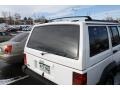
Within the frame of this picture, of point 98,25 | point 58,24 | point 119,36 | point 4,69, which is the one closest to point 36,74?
point 58,24

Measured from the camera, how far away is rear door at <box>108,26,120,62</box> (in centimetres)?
399

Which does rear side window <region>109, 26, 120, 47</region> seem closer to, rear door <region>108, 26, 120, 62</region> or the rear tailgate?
rear door <region>108, 26, 120, 62</region>

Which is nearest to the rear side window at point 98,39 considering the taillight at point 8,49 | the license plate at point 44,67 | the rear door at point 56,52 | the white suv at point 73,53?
→ the white suv at point 73,53

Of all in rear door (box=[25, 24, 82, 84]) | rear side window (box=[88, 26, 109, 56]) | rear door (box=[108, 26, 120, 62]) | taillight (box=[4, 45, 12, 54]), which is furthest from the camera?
taillight (box=[4, 45, 12, 54])

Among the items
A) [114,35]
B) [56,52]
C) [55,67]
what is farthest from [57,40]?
[114,35]

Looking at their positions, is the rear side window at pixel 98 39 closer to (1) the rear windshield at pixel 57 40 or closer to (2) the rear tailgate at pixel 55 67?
(1) the rear windshield at pixel 57 40

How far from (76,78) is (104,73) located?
2.66 ft

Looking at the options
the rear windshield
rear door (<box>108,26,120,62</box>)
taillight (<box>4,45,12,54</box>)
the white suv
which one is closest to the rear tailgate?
the white suv

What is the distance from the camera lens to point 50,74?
328 cm

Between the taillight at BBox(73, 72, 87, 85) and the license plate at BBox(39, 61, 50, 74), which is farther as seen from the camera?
the license plate at BBox(39, 61, 50, 74)

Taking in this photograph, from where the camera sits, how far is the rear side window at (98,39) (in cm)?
309

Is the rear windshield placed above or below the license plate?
above
